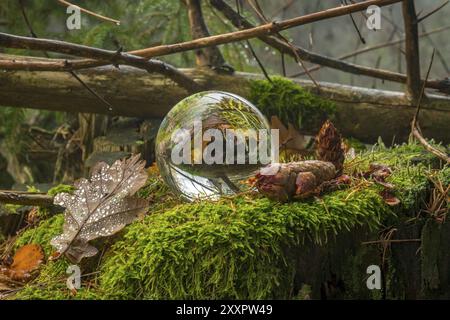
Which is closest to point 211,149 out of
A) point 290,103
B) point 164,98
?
point 164,98

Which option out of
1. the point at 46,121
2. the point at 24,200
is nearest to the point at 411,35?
the point at 24,200

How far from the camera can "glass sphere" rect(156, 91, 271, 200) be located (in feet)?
8.71

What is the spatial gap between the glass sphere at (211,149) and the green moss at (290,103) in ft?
4.86

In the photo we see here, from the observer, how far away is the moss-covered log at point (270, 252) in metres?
2.17

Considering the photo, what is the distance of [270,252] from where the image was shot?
86.7 inches

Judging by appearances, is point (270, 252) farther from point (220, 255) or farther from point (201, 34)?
point (201, 34)

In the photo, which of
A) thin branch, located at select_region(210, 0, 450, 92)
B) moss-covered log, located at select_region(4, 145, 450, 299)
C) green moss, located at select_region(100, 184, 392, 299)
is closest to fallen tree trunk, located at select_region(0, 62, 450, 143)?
thin branch, located at select_region(210, 0, 450, 92)

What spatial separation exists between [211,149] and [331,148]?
0.61m

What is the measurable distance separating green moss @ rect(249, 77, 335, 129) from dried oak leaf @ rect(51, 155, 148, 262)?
1.77 metres

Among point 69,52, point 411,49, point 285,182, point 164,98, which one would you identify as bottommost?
point 285,182

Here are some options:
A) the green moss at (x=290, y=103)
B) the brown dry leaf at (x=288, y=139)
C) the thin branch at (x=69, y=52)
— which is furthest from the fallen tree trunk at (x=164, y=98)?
the brown dry leaf at (x=288, y=139)

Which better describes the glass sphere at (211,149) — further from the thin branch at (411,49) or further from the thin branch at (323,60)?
the thin branch at (411,49)
